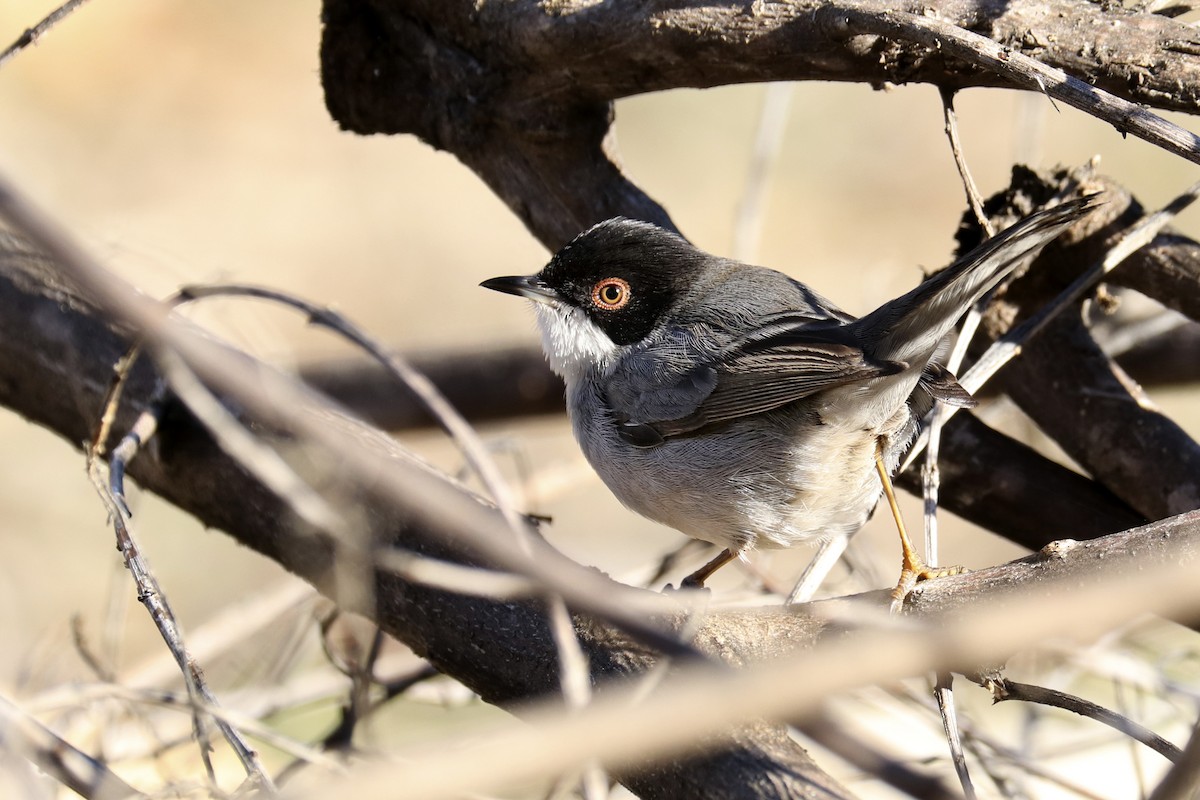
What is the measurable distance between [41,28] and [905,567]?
248 cm

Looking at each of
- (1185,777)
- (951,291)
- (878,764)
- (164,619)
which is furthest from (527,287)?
(1185,777)

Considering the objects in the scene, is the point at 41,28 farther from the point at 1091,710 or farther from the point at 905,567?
the point at 1091,710

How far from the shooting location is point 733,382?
3.29 m

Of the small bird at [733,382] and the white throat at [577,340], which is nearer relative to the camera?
the small bird at [733,382]

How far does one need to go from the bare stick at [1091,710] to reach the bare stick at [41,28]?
8.15 feet

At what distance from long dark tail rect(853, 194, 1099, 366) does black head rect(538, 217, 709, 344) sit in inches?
29.9

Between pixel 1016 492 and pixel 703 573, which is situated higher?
pixel 1016 492

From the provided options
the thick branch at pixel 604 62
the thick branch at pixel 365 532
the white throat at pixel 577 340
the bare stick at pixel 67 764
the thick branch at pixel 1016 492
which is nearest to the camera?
the bare stick at pixel 67 764

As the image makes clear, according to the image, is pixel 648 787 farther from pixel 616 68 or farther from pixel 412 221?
pixel 412 221

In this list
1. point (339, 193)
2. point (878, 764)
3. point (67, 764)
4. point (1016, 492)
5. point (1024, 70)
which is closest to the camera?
point (878, 764)

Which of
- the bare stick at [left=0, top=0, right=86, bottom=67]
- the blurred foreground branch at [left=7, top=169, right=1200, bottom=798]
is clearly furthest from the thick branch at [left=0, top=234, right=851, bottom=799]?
the bare stick at [left=0, top=0, right=86, bottom=67]

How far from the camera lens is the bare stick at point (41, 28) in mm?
2430

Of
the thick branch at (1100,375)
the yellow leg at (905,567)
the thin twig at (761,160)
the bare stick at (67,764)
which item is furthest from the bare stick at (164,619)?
the thin twig at (761,160)

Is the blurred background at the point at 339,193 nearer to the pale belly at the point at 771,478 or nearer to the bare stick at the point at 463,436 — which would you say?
the pale belly at the point at 771,478
